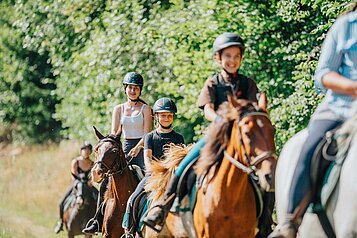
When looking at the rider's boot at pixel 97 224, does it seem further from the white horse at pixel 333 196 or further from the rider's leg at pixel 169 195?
the white horse at pixel 333 196

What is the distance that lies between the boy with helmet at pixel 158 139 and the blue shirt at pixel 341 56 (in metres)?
4.51

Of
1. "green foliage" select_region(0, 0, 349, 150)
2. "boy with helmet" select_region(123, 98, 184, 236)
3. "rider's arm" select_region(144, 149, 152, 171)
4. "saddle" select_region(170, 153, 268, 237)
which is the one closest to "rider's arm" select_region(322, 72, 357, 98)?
"saddle" select_region(170, 153, 268, 237)

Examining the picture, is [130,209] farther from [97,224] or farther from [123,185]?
[97,224]

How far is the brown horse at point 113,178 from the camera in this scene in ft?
44.9

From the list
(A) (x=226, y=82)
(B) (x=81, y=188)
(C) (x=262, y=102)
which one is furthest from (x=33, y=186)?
(C) (x=262, y=102)

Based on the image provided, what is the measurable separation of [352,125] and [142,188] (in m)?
5.03

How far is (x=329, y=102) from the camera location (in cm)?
864

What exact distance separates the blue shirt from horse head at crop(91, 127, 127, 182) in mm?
5476

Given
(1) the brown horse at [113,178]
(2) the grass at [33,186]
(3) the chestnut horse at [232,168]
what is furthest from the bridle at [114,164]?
(2) the grass at [33,186]

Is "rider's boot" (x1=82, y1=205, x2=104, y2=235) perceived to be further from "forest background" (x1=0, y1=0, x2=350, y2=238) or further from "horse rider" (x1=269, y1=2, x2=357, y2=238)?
"horse rider" (x1=269, y1=2, x2=357, y2=238)

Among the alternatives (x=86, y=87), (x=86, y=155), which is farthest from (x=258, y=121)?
(x=86, y=87)

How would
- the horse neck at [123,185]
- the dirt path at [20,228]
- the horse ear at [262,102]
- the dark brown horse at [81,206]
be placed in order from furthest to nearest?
the dirt path at [20,228] → the dark brown horse at [81,206] → the horse neck at [123,185] → the horse ear at [262,102]

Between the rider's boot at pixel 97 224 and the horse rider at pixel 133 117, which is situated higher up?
the horse rider at pixel 133 117

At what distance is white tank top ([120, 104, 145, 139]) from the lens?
1395 cm
